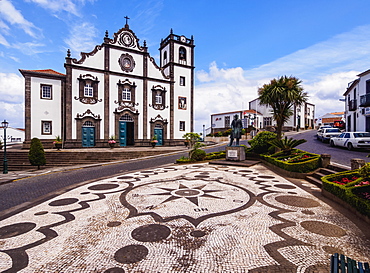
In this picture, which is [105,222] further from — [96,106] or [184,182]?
[96,106]

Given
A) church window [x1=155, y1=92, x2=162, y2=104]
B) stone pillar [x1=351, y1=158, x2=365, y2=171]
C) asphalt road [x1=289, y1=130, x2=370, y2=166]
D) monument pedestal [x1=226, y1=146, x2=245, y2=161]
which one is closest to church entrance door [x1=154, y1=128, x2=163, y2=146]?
church window [x1=155, y1=92, x2=162, y2=104]

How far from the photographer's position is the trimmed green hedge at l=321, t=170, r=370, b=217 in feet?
15.2

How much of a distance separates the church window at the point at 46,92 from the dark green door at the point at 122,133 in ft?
24.3

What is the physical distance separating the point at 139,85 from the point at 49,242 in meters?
23.3

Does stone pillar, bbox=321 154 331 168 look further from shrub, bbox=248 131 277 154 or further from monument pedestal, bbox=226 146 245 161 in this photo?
monument pedestal, bbox=226 146 245 161

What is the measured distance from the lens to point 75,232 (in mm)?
4152

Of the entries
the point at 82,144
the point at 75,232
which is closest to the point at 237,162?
the point at 75,232

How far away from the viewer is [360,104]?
21016 mm

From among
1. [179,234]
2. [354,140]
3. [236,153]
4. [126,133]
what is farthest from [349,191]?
[126,133]

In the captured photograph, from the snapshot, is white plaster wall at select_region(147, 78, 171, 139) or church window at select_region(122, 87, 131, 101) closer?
church window at select_region(122, 87, 131, 101)

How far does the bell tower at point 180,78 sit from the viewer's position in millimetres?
27547

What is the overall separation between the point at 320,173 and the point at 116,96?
2125 cm

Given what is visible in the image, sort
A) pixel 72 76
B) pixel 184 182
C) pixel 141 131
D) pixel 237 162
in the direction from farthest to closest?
pixel 141 131
pixel 72 76
pixel 237 162
pixel 184 182

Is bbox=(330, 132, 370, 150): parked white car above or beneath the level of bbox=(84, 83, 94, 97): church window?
beneath
